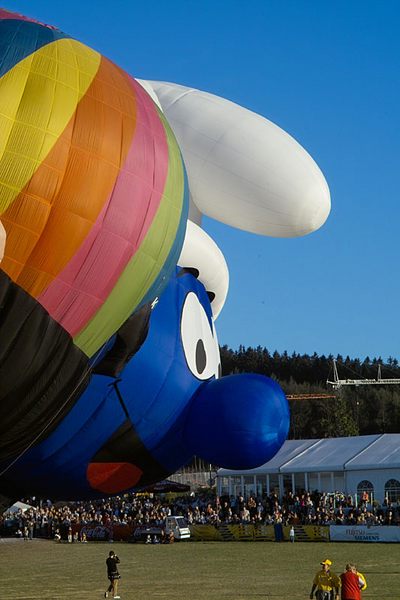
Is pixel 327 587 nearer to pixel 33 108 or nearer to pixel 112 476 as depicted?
pixel 112 476

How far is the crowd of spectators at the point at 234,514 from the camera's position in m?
29.8

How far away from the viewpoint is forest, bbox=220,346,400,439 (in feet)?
267

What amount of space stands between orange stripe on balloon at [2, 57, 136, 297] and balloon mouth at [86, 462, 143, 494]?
337 cm

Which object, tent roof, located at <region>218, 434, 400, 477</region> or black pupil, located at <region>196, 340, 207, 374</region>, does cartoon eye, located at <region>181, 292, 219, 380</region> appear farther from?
tent roof, located at <region>218, 434, 400, 477</region>

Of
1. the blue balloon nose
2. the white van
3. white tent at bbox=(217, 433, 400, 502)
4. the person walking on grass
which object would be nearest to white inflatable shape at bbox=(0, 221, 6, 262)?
the blue balloon nose

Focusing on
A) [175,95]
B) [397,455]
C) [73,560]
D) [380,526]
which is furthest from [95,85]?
[397,455]

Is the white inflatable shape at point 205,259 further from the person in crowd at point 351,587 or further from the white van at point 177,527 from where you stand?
the white van at point 177,527

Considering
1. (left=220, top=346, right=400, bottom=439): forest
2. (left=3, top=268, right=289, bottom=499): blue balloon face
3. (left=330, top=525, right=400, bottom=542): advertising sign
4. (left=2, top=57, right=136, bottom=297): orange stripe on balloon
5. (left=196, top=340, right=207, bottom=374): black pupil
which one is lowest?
(left=330, top=525, right=400, bottom=542): advertising sign

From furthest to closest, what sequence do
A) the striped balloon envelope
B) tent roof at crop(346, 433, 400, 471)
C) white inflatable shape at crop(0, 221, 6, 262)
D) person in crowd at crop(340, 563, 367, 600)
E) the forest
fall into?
the forest → tent roof at crop(346, 433, 400, 471) → person in crowd at crop(340, 563, 367, 600) → the striped balloon envelope → white inflatable shape at crop(0, 221, 6, 262)

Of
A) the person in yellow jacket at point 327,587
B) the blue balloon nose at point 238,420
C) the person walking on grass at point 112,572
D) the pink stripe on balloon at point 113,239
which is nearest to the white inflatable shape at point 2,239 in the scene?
the pink stripe on balloon at point 113,239

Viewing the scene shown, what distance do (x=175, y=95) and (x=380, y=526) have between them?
1939 cm

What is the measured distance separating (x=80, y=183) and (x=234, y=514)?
84.1ft

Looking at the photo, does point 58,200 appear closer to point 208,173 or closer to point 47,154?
point 47,154

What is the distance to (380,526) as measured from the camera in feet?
92.6
